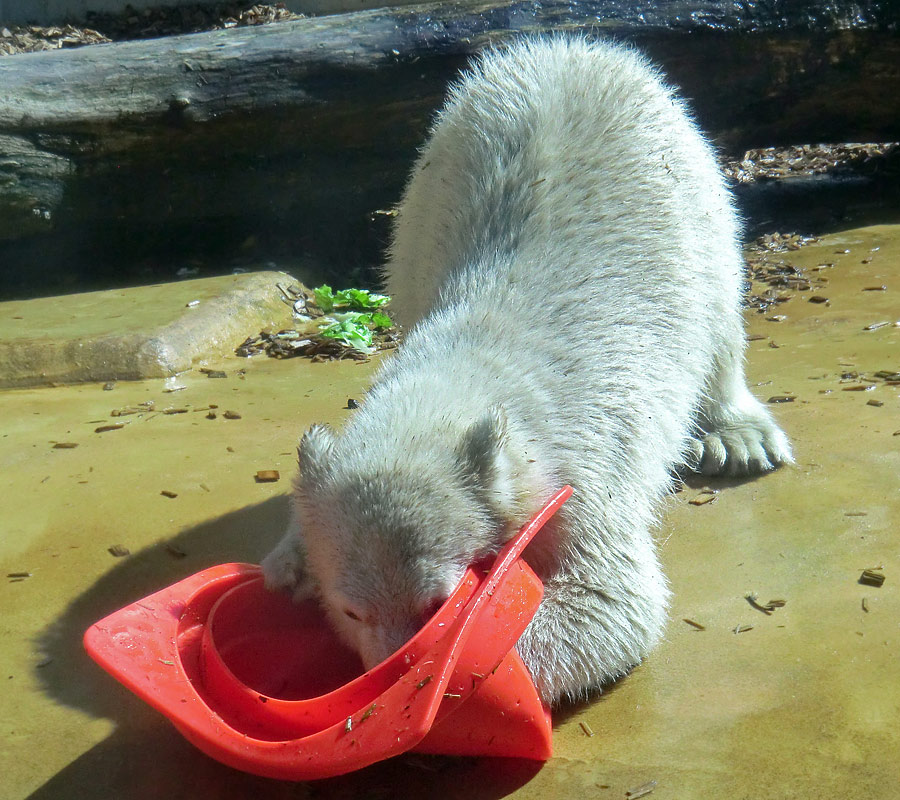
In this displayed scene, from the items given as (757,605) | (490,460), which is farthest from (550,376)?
(757,605)

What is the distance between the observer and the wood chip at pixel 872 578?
8.88 ft

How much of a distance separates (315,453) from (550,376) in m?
0.69

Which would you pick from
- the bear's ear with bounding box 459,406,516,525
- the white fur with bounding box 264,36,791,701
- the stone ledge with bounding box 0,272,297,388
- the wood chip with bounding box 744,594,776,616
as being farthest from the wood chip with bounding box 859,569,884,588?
the stone ledge with bounding box 0,272,297,388

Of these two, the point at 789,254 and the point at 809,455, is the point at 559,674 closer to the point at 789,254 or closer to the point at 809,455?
the point at 809,455

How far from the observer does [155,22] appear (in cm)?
1212

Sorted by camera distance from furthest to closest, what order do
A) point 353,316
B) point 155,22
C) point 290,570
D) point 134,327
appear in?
point 155,22 → point 353,316 → point 134,327 → point 290,570

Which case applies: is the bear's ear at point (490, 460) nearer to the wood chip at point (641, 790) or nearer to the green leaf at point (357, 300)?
the wood chip at point (641, 790)

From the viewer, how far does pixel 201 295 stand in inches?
244

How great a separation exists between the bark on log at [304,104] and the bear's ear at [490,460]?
4665 mm

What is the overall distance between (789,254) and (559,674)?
533 cm

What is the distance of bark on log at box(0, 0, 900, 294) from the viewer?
253 inches

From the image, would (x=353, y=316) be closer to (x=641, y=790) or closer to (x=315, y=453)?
(x=315, y=453)

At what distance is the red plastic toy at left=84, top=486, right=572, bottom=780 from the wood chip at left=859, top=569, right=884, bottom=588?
0.95m

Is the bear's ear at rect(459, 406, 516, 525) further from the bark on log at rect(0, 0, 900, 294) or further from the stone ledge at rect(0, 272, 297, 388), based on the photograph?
the bark on log at rect(0, 0, 900, 294)
